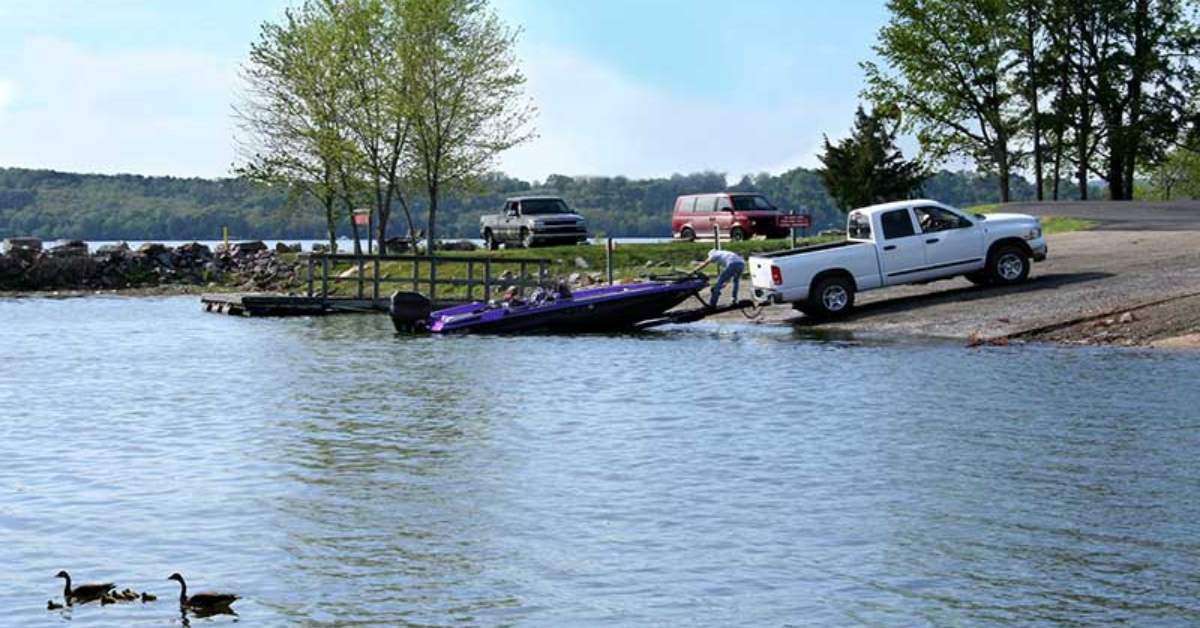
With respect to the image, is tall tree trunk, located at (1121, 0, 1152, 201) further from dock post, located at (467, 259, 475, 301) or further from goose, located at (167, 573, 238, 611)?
goose, located at (167, 573, 238, 611)

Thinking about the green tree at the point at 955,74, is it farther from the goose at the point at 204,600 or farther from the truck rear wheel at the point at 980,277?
Answer: the goose at the point at 204,600

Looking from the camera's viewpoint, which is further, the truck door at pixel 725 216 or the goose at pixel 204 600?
the truck door at pixel 725 216

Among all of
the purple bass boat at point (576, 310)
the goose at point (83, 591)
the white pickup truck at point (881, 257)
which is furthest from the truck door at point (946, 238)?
the goose at point (83, 591)

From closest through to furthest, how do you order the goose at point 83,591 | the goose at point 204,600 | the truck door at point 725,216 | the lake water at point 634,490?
the goose at point 204,600 < the goose at point 83,591 < the lake water at point 634,490 < the truck door at point 725,216

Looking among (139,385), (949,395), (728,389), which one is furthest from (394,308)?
(949,395)

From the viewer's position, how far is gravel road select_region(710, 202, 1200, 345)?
3256cm

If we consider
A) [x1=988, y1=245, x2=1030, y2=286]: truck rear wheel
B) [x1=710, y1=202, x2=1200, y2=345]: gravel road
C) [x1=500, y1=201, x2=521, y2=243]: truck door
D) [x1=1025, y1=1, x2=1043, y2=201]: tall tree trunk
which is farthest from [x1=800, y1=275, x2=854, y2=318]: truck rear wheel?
[x1=1025, y1=1, x2=1043, y2=201]: tall tree trunk

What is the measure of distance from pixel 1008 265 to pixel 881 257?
3349 millimetres

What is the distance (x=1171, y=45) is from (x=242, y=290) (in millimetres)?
42569

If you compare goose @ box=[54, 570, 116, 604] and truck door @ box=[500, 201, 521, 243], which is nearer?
goose @ box=[54, 570, 116, 604]

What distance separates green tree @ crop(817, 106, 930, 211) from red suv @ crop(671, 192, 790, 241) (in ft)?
24.5

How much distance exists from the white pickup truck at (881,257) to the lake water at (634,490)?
2520 mm

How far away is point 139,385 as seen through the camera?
33000 millimetres

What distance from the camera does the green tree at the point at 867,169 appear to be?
69.0 meters
